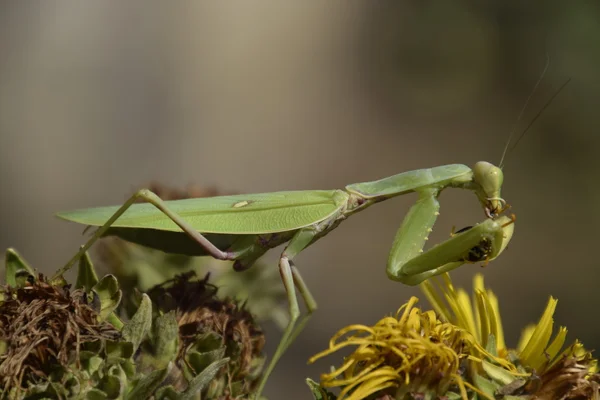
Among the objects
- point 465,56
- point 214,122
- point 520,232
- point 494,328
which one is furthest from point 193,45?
point 494,328

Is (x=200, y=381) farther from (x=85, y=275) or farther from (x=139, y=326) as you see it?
(x=85, y=275)

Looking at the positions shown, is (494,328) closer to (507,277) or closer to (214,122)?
(507,277)

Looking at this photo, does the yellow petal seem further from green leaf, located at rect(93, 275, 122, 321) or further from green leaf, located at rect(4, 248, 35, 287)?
green leaf, located at rect(4, 248, 35, 287)

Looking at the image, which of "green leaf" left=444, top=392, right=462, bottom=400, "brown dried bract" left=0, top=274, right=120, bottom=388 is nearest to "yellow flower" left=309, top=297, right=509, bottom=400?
"green leaf" left=444, top=392, right=462, bottom=400

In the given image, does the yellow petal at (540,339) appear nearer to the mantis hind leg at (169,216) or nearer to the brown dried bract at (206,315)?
the brown dried bract at (206,315)

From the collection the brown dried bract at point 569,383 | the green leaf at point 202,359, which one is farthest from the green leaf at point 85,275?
the brown dried bract at point 569,383
